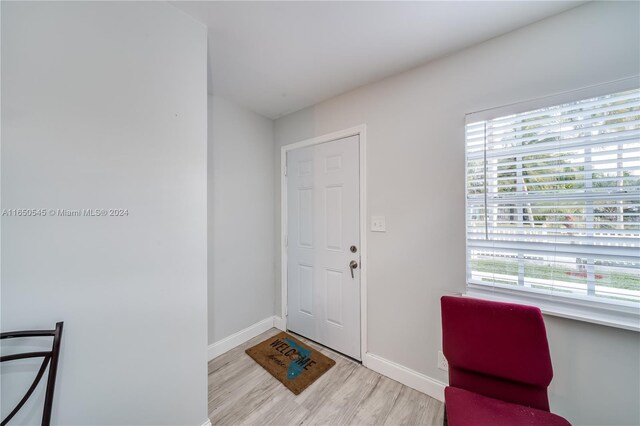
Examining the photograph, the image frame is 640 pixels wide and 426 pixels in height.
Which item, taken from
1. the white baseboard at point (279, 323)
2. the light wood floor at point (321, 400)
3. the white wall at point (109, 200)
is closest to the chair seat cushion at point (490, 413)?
the light wood floor at point (321, 400)

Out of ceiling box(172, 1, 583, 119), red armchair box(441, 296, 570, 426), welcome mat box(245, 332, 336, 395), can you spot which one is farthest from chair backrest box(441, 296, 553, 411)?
ceiling box(172, 1, 583, 119)

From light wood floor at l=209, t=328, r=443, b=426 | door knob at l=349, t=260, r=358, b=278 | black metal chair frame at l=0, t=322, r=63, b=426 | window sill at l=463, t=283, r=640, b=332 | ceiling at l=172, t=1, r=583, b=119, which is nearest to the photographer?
black metal chair frame at l=0, t=322, r=63, b=426

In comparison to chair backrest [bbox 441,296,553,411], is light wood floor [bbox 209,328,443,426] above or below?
below

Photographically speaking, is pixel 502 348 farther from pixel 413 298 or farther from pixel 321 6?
pixel 321 6

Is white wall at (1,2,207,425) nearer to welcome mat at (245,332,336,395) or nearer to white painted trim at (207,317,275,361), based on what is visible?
welcome mat at (245,332,336,395)

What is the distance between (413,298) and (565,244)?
94 centimetres

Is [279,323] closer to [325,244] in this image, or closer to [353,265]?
[325,244]

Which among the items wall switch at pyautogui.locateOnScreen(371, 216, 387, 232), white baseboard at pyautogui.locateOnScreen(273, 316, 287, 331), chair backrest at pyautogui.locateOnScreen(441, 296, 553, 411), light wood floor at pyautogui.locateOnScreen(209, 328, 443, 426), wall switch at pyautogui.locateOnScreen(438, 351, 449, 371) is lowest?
light wood floor at pyautogui.locateOnScreen(209, 328, 443, 426)

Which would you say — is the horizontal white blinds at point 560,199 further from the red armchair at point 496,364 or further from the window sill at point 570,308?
the red armchair at point 496,364

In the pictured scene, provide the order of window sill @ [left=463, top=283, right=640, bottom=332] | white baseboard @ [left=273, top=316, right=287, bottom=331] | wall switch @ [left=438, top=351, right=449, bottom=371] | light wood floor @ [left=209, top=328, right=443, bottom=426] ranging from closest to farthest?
window sill @ [left=463, top=283, right=640, bottom=332] → light wood floor @ [left=209, top=328, right=443, bottom=426] → wall switch @ [left=438, top=351, right=449, bottom=371] → white baseboard @ [left=273, top=316, right=287, bottom=331]

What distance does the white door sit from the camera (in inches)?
82.5

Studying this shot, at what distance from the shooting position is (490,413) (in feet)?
3.30

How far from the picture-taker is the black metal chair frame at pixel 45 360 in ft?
2.77

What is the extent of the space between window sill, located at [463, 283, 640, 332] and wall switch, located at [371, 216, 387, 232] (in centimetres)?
72
